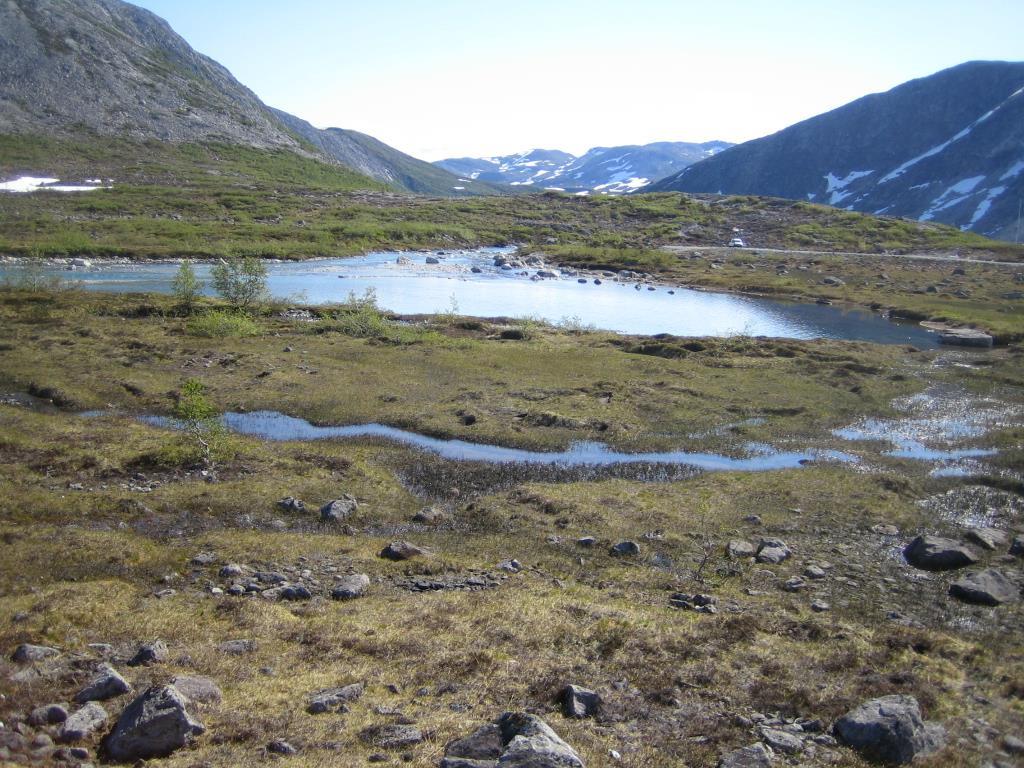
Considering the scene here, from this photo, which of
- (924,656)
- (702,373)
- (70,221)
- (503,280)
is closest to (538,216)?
(503,280)

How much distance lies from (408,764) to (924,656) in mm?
12710

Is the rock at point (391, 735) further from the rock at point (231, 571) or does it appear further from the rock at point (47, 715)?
the rock at point (231, 571)

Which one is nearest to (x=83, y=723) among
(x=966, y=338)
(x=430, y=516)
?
(x=430, y=516)

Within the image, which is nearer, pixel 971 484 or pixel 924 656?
pixel 924 656

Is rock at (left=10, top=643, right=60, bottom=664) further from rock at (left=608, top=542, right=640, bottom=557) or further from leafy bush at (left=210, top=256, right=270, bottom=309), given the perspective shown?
leafy bush at (left=210, top=256, right=270, bottom=309)

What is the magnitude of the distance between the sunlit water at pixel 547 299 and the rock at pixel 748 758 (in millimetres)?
58167

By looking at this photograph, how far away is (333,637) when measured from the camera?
16.9 metres

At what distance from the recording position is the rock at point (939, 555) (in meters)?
23.2

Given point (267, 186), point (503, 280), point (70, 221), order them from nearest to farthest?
point (503, 280)
point (70, 221)
point (267, 186)

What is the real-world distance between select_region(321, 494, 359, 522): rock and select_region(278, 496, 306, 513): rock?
2.56ft

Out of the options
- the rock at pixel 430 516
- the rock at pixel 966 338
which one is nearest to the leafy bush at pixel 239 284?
the rock at pixel 430 516

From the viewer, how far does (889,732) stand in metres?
13.4

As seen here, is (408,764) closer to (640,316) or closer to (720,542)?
(720,542)

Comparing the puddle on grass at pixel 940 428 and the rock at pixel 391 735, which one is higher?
the rock at pixel 391 735
